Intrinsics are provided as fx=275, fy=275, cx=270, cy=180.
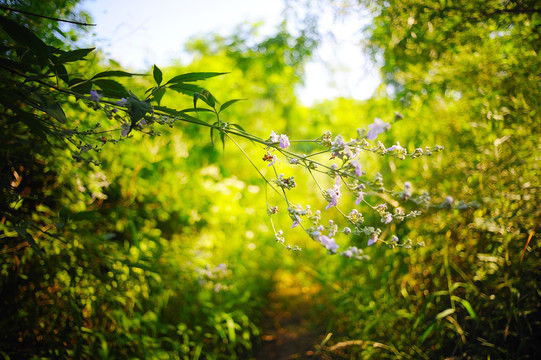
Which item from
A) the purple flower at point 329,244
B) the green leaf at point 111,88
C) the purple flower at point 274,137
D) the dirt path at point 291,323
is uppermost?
the green leaf at point 111,88

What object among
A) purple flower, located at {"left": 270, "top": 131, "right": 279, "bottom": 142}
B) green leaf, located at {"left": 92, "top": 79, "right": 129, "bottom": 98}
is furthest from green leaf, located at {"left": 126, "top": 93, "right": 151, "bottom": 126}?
purple flower, located at {"left": 270, "top": 131, "right": 279, "bottom": 142}

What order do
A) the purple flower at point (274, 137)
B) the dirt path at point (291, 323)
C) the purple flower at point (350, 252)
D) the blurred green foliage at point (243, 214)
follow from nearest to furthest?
the purple flower at point (350, 252)
the purple flower at point (274, 137)
the blurred green foliage at point (243, 214)
the dirt path at point (291, 323)

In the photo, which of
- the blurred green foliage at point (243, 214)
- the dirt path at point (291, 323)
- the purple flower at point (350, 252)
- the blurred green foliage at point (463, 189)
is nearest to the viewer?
the purple flower at point (350, 252)

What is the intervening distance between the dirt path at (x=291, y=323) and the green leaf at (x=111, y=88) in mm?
2268

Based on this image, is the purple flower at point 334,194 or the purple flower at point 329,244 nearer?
the purple flower at point 329,244

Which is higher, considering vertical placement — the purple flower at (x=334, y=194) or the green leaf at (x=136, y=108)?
the green leaf at (x=136, y=108)

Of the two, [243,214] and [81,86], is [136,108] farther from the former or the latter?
[243,214]

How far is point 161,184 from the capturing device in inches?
101

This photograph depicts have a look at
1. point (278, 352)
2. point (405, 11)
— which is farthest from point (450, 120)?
point (278, 352)

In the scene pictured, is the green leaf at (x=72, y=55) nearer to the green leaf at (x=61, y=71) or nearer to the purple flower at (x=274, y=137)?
the green leaf at (x=61, y=71)

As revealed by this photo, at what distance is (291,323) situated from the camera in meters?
3.03

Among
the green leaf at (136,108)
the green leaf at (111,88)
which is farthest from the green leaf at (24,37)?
the green leaf at (136,108)

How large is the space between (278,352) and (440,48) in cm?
290

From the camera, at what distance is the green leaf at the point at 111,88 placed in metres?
0.87
